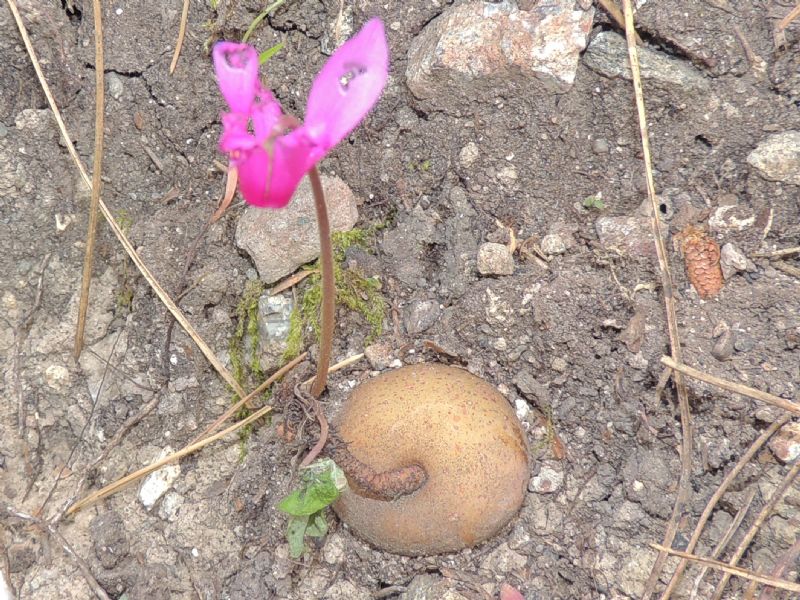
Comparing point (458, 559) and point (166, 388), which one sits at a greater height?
point (166, 388)

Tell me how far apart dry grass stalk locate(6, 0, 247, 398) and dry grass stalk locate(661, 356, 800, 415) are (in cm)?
122

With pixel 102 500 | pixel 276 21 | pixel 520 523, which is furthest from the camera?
pixel 276 21

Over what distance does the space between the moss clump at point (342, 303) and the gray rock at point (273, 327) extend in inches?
0.8

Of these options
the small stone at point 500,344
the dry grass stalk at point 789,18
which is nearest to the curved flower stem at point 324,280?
the small stone at point 500,344

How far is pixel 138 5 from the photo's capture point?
2.12 meters

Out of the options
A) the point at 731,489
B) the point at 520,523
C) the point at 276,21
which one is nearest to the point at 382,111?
the point at 276,21

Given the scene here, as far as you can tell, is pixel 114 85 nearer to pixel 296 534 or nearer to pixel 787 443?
pixel 296 534

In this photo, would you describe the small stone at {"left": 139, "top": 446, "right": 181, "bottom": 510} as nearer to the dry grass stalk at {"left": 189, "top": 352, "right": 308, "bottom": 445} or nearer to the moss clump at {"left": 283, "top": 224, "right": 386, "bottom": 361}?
the dry grass stalk at {"left": 189, "top": 352, "right": 308, "bottom": 445}

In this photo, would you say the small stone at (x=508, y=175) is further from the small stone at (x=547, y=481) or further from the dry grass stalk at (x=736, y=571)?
the dry grass stalk at (x=736, y=571)

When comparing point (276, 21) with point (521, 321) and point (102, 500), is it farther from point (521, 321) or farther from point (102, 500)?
point (102, 500)

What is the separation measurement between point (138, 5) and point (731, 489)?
2.25 metres

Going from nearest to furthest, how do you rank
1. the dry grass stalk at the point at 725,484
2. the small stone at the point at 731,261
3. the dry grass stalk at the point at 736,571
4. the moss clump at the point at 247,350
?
the dry grass stalk at the point at 736,571 < the dry grass stalk at the point at 725,484 < the small stone at the point at 731,261 < the moss clump at the point at 247,350

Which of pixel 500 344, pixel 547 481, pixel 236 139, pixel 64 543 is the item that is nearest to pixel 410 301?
pixel 500 344

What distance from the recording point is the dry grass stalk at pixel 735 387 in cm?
164
